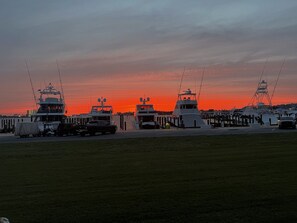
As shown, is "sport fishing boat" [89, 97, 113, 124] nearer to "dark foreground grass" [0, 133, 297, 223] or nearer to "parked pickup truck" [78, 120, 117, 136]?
"parked pickup truck" [78, 120, 117, 136]

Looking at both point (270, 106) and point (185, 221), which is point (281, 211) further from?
point (270, 106)

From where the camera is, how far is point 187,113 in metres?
74.0

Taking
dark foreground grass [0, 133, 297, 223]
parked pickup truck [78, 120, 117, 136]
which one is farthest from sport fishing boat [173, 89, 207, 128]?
dark foreground grass [0, 133, 297, 223]

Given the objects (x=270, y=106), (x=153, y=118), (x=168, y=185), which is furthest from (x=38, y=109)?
(x=168, y=185)

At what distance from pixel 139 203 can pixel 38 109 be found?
A: 203ft

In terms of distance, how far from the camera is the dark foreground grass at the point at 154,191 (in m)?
8.29

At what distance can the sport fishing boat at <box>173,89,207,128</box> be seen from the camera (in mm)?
71875

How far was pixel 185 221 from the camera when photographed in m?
7.79

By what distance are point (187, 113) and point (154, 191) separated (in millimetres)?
63900

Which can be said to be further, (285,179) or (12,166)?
(12,166)

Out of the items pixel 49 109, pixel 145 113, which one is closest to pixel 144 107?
pixel 145 113

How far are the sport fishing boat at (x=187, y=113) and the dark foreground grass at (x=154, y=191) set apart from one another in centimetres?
5520

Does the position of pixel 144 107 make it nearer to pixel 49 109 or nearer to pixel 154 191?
pixel 49 109

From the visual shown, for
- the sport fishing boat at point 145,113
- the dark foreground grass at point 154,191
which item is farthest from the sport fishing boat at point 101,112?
the dark foreground grass at point 154,191
